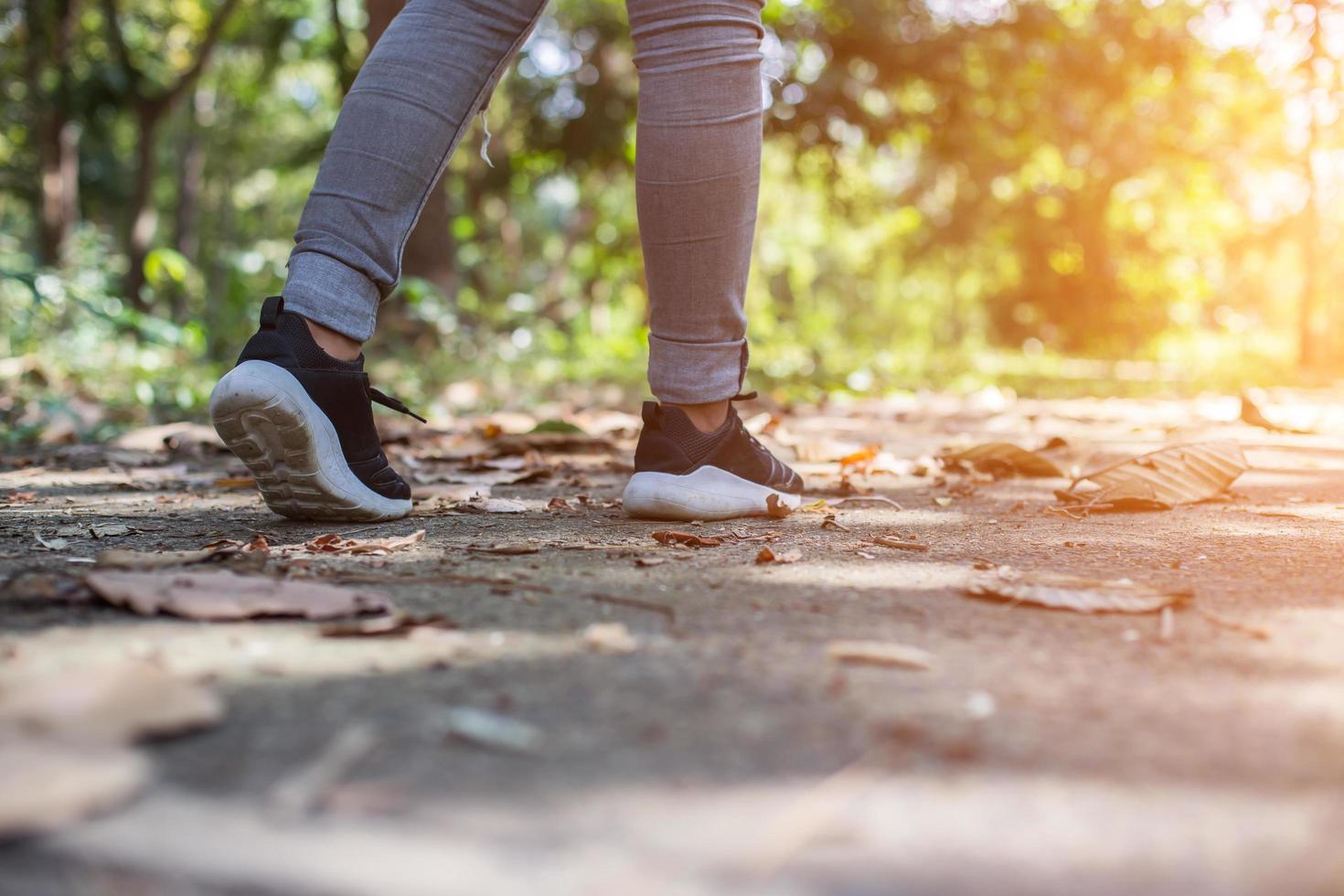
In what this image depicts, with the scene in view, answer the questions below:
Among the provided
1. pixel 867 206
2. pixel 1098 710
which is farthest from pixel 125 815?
pixel 867 206

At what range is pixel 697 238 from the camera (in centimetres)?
188

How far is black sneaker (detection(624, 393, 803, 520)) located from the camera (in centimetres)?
190

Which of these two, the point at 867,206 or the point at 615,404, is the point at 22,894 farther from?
the point at 867,206

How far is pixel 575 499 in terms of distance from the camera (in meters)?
2.28

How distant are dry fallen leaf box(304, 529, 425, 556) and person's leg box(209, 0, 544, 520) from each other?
150mm

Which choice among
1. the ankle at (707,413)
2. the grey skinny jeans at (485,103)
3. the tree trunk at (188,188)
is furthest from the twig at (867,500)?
the tree trunk at (188,188)

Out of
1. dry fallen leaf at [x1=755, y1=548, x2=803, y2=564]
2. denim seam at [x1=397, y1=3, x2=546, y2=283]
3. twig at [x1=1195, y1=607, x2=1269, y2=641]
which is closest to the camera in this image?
twig at [x1=1195, y1=607, x2=1269, y2=641]

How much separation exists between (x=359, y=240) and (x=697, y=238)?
1.76 feet

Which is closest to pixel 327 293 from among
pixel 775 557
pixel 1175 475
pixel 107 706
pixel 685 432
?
pixel 685 432

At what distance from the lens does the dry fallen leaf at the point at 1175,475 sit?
2.12m

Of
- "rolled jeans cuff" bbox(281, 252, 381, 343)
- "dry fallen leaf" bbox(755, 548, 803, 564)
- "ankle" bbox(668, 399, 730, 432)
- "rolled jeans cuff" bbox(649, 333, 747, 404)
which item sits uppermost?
"rolled jeans cuff" bbox(281, 252, 381, 343)

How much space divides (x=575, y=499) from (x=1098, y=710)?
1.47m

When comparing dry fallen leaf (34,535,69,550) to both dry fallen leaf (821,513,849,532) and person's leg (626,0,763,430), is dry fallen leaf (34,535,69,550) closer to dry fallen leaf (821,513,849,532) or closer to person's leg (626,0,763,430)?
person's leg (626,0,763,430)

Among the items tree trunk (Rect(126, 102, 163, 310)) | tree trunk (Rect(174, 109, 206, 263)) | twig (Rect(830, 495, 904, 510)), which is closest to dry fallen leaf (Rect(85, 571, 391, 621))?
twig (Rect(830, 495, 904, 510))
